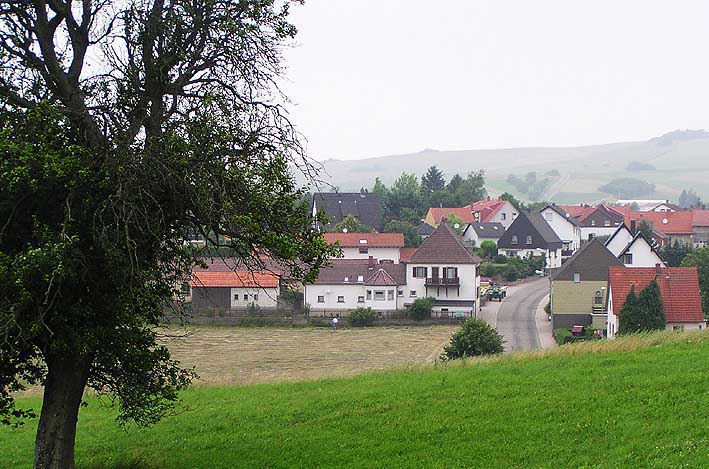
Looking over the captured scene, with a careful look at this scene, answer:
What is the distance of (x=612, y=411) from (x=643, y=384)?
2.08 meters

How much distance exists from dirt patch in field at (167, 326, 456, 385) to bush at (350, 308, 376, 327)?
3.99ft

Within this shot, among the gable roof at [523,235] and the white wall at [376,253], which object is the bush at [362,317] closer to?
the white wall at [376,253]

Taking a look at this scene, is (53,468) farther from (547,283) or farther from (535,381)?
(547,283)

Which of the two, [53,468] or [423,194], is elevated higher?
[423,194]

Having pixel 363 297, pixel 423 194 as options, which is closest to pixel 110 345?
pixel 363 297

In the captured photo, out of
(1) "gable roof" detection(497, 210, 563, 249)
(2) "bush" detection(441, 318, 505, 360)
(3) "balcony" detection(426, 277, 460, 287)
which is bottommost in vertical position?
(2) "bush" detection(441, 318, 505, 360)

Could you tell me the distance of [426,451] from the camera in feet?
47.5

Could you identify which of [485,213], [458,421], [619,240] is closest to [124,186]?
[458,421]

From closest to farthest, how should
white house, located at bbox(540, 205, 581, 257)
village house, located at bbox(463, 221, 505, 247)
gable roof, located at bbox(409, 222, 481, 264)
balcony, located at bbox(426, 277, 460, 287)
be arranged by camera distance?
balcony, located at bbox(426, 277, 460, 287)
gable roof, located at bbox(409, 222, 481, 264)
village house, located at bbox(463, 221, 505, 247)
white house, located at bbox(540, 205, 581, 257)

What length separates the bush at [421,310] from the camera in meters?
60.2

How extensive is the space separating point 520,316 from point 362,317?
35.8ft

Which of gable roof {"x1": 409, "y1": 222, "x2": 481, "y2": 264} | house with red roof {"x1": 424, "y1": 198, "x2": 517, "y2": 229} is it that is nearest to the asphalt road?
gable roof {"x1": 409, "y1": 222, "x2": 481, "y2": 264}

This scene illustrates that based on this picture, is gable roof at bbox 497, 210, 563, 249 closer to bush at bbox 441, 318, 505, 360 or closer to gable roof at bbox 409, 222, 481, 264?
gable roof at bbox 409, 222, 481, 264

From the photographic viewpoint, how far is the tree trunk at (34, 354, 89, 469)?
13.1 meters
